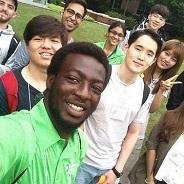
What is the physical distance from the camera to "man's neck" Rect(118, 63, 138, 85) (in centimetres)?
344

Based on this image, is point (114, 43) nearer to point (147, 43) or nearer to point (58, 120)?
point (147, 43)

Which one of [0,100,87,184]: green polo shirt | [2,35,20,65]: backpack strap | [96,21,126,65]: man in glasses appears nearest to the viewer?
[0,100,87,184]: green polo shirt

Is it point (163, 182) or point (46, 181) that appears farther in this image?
point (163, 182)

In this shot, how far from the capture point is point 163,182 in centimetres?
379

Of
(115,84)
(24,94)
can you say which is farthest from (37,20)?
(115,84)

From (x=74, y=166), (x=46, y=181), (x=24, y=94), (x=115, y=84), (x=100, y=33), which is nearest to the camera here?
(x=46, y=181)

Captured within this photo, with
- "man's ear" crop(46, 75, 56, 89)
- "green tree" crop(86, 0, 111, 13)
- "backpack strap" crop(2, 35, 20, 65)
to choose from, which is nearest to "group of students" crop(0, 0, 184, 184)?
"man's ear" crop(46, 75, 56, 89)

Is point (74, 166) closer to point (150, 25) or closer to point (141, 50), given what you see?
point (141, 50)

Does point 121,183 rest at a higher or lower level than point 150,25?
lower

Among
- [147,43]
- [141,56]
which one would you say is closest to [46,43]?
[141,56]

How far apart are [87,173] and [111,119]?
559 mm

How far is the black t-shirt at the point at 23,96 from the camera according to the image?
2.53 metres

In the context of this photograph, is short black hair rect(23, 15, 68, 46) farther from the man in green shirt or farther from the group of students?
the man in green shirt

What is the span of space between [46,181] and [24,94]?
989 millimetres
